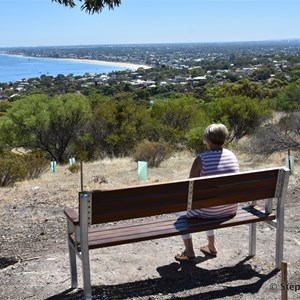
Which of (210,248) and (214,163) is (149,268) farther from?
(214,163)

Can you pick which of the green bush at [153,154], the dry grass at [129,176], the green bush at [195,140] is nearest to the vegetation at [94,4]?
the dry grass at [129,176]

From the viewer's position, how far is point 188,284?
383 centimetres

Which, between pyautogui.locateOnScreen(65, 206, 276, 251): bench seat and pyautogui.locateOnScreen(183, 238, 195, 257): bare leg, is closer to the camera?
pyautogui.locateOnScreen(65, 206, 276, 251): bench seat

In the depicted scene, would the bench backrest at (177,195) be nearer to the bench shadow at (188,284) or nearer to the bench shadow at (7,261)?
the bench shadow at (188,284)

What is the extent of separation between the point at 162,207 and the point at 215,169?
0.61 metres

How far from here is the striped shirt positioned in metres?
3.92

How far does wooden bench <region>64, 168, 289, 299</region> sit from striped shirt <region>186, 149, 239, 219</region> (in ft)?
0.19

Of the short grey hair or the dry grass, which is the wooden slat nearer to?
the short grey hair

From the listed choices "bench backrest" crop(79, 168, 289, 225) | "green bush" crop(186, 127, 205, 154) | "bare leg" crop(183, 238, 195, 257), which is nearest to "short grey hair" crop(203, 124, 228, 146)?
"bench backrest" crop(79, 168, 289, 225)

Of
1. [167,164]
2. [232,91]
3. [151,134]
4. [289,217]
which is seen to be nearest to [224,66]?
[232,91]

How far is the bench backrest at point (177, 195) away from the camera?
3393mm

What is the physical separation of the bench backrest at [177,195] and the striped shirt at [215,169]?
0.17 m

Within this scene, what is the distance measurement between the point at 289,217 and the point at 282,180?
6.01 ft

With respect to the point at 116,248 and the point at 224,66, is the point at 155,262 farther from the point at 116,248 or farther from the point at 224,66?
the point at 224,66
